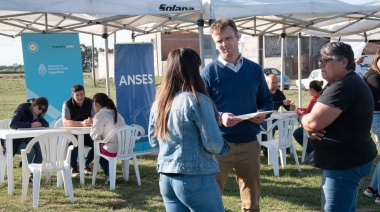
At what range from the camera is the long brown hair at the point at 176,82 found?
293 cm

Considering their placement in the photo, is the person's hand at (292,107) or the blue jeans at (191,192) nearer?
the blue jeans at (191,192)

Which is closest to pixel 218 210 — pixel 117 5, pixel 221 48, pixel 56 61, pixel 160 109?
pixel 160 109

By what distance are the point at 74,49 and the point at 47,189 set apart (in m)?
3.14

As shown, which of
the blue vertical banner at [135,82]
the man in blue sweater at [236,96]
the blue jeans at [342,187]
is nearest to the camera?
the blue jeans at [342,187]

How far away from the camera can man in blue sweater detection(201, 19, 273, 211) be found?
3.83m

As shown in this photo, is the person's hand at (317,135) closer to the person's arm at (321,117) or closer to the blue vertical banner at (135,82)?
the person's arm at (321,117)

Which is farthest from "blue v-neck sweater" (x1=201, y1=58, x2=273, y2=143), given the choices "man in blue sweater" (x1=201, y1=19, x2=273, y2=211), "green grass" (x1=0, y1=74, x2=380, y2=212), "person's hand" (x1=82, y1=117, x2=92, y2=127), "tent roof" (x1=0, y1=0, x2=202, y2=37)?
"person's hand" (x1=82, y1=117, x2=92, y2=127)

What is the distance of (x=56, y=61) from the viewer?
354 inches

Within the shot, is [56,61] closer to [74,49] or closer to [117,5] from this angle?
[74,49]

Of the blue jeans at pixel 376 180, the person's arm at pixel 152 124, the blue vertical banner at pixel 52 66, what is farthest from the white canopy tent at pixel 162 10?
the person's arm at pixel 152 124

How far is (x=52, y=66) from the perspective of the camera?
29.4ft

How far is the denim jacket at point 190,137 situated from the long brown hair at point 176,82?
0.03 m

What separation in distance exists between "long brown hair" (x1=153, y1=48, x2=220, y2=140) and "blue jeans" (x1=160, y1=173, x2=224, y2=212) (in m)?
0.25

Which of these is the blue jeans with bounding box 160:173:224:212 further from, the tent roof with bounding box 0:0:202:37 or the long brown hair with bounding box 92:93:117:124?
the long brown hair with bounding box 92:93:117:124
